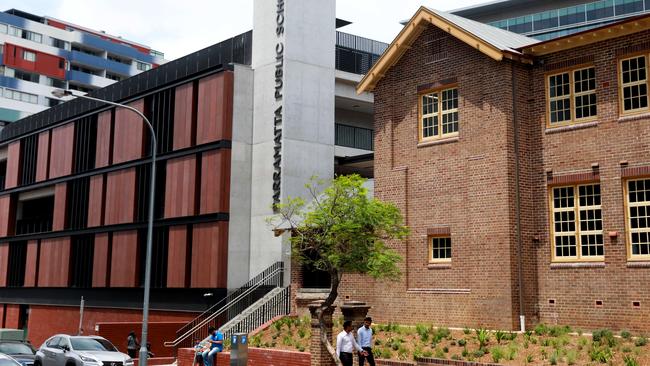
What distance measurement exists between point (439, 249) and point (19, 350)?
14.7m

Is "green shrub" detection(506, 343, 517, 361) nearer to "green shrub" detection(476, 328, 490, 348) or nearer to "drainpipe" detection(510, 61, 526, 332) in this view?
"green shrub" detection(476, 328, 490, 348)

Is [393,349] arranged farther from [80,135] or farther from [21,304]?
[21,304]

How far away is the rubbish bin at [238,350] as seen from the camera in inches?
917

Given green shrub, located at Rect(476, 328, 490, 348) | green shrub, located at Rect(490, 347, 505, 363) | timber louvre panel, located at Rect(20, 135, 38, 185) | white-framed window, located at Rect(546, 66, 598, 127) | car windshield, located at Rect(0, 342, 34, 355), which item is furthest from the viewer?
timber louvre panel, located at Rect(20, 135, 38, 185)

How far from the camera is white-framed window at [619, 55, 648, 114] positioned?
21.3 meters

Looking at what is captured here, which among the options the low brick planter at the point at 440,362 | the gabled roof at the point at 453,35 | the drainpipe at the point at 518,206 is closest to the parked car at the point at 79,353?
the low brick planter at the point at 440,362

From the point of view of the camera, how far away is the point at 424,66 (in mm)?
26125

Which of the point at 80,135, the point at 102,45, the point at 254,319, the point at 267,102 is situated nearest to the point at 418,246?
the point at 254,319

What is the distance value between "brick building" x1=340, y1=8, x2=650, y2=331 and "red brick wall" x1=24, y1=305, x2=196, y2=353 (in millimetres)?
14386

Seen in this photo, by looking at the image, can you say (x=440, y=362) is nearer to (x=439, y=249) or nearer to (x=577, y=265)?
(x=577, y=265)

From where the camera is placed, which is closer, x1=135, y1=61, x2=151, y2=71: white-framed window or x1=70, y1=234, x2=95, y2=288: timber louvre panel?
x1=70, y1=234, x2=95, y2=288: timber louvre panel

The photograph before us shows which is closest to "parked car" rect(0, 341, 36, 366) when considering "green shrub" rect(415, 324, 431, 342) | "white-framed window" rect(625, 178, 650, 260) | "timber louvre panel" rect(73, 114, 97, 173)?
"green shrub" rect(415, 324, 431, 342)

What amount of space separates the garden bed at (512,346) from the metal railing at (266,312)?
577 cm

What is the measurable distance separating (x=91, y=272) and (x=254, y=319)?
53.3 ft
